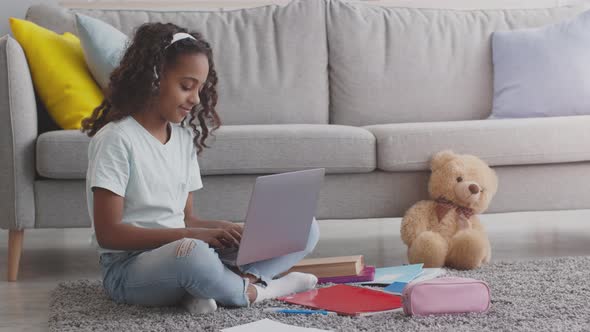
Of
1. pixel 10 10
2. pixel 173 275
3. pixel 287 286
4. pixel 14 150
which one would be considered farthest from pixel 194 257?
pixel 10 10

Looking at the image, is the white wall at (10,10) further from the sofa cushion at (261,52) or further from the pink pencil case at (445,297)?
the pink pencil case at (445,297)

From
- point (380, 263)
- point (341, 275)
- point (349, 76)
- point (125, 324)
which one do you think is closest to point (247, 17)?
point (349, 76)

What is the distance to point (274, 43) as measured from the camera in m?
3.29

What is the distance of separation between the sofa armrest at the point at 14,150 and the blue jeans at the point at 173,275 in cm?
60

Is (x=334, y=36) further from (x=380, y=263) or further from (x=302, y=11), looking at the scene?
(x=380, y=263)

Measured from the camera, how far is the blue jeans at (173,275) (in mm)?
1887

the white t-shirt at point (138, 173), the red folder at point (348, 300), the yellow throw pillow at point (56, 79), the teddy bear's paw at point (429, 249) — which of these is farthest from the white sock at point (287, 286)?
the yellow throw pillow at point (56, 79)

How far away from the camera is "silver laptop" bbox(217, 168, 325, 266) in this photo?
1.92 meters

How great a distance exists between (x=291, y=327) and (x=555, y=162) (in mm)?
1320

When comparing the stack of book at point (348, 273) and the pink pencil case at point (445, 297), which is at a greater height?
the pink pencil case at point (445, 297)

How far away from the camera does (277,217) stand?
2006 millimetres

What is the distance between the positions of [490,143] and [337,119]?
0.72 metres

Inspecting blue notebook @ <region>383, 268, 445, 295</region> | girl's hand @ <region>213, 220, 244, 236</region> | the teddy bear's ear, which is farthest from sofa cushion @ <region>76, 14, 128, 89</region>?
blue notebook @ <region>383, 268, 445, 295</region>

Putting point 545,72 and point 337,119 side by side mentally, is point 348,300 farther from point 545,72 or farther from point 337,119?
point 545,72
